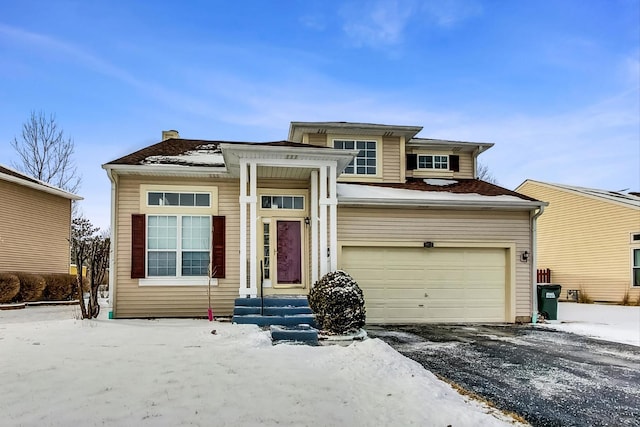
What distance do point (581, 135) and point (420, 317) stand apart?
44.1 ft

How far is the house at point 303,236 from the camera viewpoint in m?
9.87

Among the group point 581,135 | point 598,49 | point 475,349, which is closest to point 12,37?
point 475,349

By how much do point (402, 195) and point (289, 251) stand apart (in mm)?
3036

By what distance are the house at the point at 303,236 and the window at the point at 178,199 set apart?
2 cm

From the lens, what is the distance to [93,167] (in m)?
24.4

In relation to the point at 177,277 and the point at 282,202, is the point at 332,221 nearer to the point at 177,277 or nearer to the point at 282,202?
the point at 282,202

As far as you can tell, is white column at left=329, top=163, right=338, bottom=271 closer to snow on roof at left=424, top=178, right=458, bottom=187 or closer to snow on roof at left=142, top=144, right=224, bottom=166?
snow on roof at left=142, top=144, right=224, bottom=166

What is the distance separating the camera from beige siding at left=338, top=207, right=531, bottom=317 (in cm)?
1074

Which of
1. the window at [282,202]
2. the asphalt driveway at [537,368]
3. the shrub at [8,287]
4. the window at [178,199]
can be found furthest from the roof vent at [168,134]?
the asphalt driveway at [537,368]

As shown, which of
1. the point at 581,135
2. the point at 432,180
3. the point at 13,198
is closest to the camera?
the point at 432,180

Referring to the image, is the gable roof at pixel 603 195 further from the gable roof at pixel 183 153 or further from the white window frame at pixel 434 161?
the gable roof at pixel 183 153

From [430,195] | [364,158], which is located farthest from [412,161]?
[430,195]

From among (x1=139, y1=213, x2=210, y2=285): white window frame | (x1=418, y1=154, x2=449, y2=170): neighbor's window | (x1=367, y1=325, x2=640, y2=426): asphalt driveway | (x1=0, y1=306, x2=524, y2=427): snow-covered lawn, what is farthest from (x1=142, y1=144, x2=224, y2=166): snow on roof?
(x1=418, y1=154, x2=449, y2=170): neighbor's window

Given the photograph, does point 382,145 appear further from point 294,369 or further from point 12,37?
point 12,37
